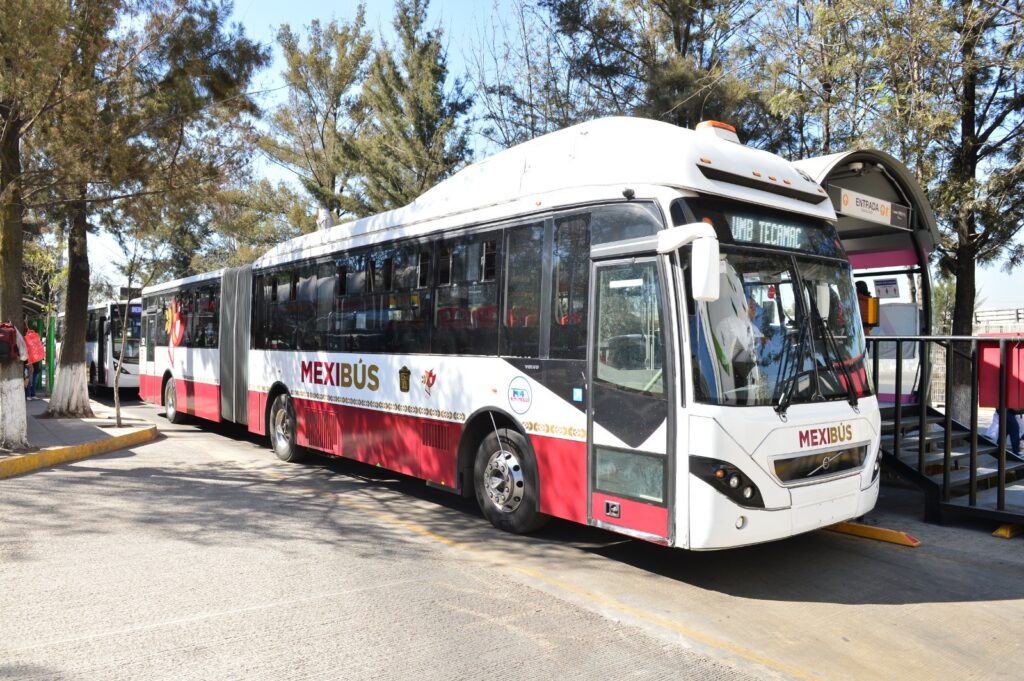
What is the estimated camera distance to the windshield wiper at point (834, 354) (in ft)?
18.8

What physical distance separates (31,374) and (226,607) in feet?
59.7

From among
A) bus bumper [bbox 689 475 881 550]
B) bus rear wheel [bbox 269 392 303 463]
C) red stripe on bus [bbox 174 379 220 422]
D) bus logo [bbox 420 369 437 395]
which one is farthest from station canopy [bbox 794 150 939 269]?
red stripe on bus [bbox 174 379 220 422]

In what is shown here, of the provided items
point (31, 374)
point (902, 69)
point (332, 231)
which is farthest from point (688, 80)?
point (31, 374)

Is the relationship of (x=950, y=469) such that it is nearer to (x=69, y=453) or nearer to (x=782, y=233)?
(x=782, y=233)

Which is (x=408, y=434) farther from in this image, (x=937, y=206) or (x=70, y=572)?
(x=937, y=206)

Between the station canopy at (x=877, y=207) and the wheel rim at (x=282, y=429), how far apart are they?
7.25 metres

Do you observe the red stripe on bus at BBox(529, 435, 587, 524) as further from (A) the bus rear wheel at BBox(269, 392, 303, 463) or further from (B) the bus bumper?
(A) the bus rear wheel at BBox(269, 392, 303, 463)

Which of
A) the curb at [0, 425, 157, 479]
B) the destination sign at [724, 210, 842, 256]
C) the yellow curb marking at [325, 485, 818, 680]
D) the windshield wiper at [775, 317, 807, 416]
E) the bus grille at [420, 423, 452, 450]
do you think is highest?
the destination sign at [724, 210, 842, 256]

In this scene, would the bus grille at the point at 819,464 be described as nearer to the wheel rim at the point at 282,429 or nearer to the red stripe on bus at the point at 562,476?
the red stripe on bus at the point at 562,476

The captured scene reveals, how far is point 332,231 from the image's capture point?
9.78 m

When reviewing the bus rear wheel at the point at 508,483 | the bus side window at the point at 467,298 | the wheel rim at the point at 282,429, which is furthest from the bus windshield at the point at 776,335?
the wheel rim at the point at 282,429

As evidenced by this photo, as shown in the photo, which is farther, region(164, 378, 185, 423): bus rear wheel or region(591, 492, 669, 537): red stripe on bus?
region(164, 378, 185, 423): bus rear wheel

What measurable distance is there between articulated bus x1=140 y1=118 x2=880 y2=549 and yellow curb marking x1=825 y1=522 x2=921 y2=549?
95cm

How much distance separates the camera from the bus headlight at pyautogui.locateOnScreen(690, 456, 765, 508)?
196 inches
